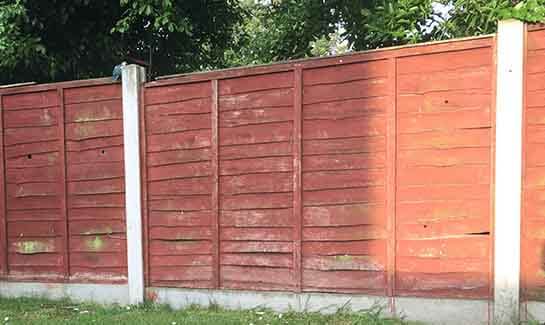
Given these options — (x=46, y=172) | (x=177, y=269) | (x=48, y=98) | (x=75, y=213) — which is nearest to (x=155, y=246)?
(x=177, y=269)

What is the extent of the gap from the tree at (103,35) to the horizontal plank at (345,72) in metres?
2.39

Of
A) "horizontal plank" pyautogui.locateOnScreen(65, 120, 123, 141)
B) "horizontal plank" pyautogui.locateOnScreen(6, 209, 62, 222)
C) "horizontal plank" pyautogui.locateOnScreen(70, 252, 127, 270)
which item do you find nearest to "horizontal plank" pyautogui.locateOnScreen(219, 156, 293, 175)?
"horizontal plank" pyautogui.locateOnScreen(65, 120, 123, 141)

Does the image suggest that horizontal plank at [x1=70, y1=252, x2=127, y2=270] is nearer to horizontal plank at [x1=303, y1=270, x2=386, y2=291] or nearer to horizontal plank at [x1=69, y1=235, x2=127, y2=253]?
horizontal plank at [x1=69, y1=235, x2=127, y2=253]

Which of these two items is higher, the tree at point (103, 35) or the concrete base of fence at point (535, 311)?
the tree at point (103, 35)

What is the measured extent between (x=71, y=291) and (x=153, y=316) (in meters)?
A: 1.32

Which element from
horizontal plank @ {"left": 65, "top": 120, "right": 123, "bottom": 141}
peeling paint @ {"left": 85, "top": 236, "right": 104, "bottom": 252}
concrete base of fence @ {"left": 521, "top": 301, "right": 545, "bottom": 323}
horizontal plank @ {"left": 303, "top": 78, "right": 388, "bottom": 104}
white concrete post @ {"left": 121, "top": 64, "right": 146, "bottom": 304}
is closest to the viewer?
concrete base of fence @ {"left": 521, "top": 301, "right": 545, "bottom": 323}

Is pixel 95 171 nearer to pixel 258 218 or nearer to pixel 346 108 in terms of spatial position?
pixel 258 218

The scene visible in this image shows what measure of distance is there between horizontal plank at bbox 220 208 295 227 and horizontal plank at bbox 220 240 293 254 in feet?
0.55

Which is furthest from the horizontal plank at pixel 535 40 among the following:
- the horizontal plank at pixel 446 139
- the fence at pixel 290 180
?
the horizontal plank at pixel 446 139

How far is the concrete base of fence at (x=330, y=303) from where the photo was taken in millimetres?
4195

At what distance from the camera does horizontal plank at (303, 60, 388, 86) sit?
4.46m

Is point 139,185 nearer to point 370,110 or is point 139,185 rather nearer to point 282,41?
point 370,110

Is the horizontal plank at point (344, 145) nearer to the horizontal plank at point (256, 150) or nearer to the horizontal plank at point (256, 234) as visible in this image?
the horizontal plank at point (256, 150)

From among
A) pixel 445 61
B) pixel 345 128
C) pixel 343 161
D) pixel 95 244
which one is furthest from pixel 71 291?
pixel 445 61
